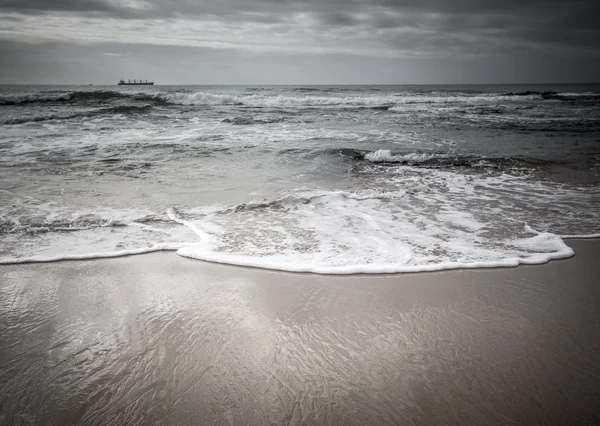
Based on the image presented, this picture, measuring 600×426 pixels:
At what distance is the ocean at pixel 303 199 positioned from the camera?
3.43 metres

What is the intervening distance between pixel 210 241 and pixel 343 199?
2334mm

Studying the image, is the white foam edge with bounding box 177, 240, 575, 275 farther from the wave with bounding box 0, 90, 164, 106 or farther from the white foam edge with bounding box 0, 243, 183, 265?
the wave with bounding box 0, 90, 164, 106

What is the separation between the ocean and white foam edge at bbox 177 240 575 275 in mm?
15

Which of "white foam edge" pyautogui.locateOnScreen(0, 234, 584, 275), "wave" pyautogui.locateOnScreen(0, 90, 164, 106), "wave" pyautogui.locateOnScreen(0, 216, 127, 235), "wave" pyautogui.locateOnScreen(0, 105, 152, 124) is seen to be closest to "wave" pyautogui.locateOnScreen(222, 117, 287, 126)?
"wave" pyautogui.locateOnScreen(0, 105, 152, 124)

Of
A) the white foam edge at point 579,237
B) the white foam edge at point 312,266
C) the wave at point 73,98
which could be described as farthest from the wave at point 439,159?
the wave at point 73,98

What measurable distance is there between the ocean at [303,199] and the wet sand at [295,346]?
41 cm

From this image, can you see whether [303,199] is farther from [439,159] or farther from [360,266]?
[439,159]

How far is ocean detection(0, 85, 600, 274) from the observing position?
343cm

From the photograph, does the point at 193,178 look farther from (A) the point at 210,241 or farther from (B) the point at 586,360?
(B) the point at 586,360

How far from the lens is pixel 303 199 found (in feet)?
17.1

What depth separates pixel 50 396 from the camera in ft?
5.66

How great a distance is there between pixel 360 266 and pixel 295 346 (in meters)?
1.18

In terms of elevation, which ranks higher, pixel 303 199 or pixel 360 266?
pixel 303 199

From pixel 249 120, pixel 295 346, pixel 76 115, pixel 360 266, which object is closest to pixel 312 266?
A: pixel 360 266
